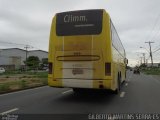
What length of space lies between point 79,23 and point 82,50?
47.9 inches

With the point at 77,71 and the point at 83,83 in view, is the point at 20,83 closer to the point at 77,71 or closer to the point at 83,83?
the point at 77,71

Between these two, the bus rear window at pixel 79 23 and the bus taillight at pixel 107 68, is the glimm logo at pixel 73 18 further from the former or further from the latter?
the bus taillight at pixel 107 68

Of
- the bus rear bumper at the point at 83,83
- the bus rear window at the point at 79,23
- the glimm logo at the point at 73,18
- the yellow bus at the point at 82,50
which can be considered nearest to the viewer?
the bus rear bumper at the point at 83,83

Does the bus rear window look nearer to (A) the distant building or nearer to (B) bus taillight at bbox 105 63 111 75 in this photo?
(B) bus taillight at bbox 105 63 111 75

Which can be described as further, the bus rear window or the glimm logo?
the glimm logo

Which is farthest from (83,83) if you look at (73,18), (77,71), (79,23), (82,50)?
(73,18)

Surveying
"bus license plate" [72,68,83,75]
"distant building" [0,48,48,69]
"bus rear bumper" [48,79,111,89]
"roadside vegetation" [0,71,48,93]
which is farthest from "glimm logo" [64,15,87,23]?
"distant building" [0,48,48,69]

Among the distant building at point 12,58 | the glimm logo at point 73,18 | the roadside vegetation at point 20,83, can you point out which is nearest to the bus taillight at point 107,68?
the glimm logo at point 73,18

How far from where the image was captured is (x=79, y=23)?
13.1m

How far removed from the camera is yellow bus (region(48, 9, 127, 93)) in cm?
1247

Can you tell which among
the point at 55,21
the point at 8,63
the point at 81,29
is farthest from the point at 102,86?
the point at 8,63

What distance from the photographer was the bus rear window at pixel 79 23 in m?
12.8

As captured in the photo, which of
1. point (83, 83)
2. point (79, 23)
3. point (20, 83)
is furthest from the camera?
point (20, 83)

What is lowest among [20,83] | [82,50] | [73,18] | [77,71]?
[20,83]
